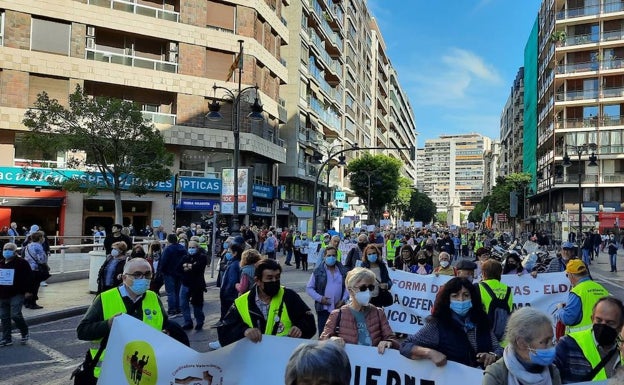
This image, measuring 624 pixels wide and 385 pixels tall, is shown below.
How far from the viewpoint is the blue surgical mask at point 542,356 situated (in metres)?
2.88

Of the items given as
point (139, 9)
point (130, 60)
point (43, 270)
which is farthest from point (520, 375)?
point (139, 9)

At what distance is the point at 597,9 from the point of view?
5922 cm

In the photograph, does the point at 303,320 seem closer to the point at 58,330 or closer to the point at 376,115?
the point at 58,330

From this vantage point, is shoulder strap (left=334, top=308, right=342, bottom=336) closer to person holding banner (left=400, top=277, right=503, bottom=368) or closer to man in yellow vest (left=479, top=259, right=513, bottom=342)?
person holding banner (left=400, top=277, right=503, bottom=368)

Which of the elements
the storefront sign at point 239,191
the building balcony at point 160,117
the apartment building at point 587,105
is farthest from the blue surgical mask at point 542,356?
the apartment building at point 587,105

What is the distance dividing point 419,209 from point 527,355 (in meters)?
117

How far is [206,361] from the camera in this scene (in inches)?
159

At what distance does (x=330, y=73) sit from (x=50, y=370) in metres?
52.7

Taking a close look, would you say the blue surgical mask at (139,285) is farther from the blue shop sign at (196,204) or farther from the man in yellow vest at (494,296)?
the blue shop sign at (196,204)

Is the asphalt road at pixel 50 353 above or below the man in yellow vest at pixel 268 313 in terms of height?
below

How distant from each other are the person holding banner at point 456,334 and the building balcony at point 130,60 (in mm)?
31902

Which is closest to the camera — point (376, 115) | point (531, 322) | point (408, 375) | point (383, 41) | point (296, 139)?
point (531, 322)

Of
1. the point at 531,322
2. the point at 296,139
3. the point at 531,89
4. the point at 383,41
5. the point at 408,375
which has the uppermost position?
the point at 383,41

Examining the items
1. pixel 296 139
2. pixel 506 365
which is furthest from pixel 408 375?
pixel 296 139
